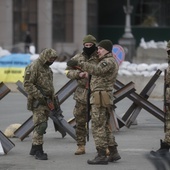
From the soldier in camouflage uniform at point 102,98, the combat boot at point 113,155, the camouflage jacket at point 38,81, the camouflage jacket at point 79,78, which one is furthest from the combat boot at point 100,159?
the camouflage jacket at point 38,81

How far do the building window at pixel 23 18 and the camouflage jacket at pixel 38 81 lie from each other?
132ft

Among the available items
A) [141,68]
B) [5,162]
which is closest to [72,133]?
[5,162]

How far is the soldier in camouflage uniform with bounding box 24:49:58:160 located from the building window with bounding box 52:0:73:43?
134 feet

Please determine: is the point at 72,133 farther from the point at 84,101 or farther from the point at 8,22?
the point at 8,22

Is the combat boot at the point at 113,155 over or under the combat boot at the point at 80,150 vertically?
over

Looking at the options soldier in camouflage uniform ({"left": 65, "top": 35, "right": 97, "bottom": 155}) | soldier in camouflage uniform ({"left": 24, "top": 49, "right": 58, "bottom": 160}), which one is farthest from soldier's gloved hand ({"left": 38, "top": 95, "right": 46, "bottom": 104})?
soldier in camouflage uniform ({"left": 65, "top": 35, "right": 97, "bottom": 155})

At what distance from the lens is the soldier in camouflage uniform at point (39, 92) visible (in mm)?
10219

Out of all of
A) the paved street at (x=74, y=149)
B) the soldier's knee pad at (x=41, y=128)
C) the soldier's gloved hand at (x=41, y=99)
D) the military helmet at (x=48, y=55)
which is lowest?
the paved street at (x=74, y=149)

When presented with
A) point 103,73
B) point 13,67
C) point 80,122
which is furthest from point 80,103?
point 13,67

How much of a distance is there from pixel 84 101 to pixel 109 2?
46906 mm

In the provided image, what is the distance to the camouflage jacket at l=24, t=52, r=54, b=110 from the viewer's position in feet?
33.4

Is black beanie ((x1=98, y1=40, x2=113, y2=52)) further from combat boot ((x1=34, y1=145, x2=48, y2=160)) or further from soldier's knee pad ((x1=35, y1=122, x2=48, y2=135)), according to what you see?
combat boot ((x1=34, y1=145, x2=48, y2=160))

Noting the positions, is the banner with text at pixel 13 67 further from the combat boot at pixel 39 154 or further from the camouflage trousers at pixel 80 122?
the combat boot at pixel 39 154

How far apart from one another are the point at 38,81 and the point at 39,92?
0.19 m
